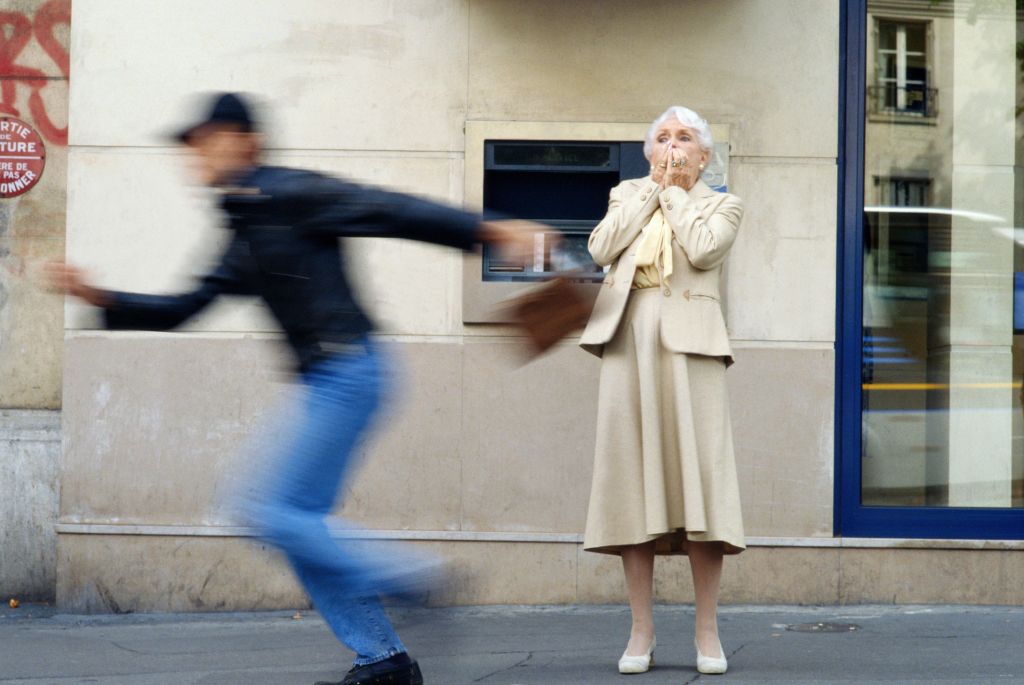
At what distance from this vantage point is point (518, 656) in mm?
5574

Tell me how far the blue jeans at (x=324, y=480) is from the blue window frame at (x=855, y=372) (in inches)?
145

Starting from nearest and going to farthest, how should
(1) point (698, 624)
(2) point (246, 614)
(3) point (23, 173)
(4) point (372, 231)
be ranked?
(4) point (372, 231) → (1) point (698, 624) → (2) point (246, 614) → (3) point (23, 173)


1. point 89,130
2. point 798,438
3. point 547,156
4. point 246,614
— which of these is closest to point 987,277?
point 798,438

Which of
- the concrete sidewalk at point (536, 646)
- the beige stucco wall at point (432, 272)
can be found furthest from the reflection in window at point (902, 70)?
the concrete sidewalk at point (536, 646)

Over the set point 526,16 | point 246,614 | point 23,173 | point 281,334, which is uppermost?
point 526,16

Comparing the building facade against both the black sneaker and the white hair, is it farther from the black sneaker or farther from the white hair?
the black sneaker

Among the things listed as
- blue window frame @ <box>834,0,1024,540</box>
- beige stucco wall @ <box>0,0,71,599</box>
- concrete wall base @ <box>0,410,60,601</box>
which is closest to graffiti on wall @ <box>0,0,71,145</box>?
beige stucco wall @ <box>0,0,71,599</box>

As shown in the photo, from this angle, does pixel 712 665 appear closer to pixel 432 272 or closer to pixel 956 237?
pixel 432 272

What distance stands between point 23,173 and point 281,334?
401 cm

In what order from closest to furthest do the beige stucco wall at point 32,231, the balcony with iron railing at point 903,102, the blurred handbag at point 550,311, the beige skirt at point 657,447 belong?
the blurred handbag at point 550,311, the beige skirt at point 657,447, the balcony with iron railing at point 903,102, the beige stucco wall at point 32,231

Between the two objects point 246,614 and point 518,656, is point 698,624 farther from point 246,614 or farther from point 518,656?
point 246,614

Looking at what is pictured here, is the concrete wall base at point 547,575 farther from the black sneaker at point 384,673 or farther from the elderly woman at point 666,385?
the black sneaker at point 384,673

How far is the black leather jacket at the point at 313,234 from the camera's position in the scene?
152 inches

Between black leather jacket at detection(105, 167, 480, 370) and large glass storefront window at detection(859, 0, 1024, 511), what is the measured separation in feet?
13.2
